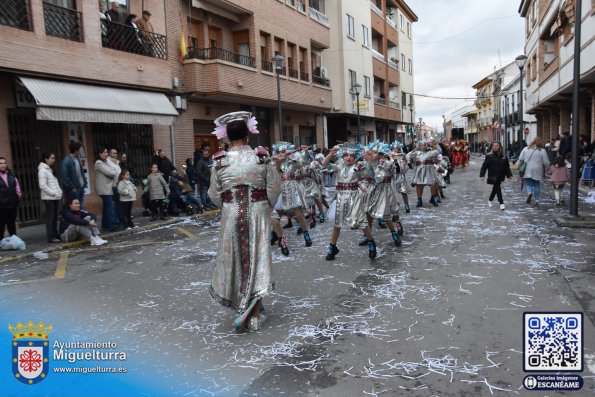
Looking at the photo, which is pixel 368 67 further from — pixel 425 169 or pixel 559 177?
pixel 559 177

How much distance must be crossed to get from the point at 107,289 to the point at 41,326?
62.1 inches

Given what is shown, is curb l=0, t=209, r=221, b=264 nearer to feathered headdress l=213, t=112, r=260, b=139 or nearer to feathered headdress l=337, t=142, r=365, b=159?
feathered headdress l=337, t=142, r=365, b=159

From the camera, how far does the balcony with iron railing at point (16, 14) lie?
1155cm

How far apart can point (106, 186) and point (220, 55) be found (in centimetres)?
1008

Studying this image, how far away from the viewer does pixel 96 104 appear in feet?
43.3

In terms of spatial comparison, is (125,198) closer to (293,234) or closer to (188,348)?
(293,234)

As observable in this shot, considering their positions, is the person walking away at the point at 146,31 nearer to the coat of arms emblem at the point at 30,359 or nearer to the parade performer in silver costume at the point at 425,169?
the parade performer in silver costume at the point at 425,169

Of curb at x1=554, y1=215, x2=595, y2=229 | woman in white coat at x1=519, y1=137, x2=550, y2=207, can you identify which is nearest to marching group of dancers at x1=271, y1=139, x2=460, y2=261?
curb at x1=554, y1=215, x2=595, y2=229

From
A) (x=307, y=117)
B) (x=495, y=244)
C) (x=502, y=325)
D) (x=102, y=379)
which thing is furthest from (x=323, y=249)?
(x=307, y=117)

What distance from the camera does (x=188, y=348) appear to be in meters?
4.39

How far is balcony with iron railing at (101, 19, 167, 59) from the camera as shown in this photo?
1466cm

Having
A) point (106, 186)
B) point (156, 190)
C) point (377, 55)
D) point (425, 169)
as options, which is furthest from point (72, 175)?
point (377, 55)

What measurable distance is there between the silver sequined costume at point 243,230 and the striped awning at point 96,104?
865 cm

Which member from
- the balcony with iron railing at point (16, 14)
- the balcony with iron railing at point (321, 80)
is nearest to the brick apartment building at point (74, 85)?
the balcony with iron railing at point (16, 14)
